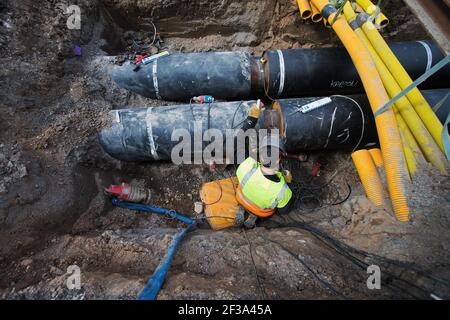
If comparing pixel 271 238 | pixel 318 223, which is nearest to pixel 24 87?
pixel 271 238

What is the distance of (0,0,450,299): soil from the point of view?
229 cm

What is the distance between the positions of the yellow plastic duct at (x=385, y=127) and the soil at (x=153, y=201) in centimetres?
15

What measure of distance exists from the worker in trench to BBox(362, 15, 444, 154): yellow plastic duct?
1583mm

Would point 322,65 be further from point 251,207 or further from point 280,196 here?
point 251,207

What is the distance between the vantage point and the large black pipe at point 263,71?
3.87 metres

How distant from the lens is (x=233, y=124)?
3.61 meters

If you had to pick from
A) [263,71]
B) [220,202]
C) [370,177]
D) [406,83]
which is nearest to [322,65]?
[263,71]

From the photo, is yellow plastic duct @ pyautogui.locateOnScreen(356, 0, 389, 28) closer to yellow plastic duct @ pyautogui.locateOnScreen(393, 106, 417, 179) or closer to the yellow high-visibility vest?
yellow plastic duct @ pyautogui.locateOnScreen(393, 106, 417, 179)

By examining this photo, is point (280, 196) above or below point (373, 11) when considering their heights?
below

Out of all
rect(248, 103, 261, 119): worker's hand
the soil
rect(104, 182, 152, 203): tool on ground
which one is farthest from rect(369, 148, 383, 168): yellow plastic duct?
rect(104, 182, 152, 203): tool on ground

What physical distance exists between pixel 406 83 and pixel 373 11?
3.79 feet

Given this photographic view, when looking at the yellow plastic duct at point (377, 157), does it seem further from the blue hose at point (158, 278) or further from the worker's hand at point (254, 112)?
the blue hose at point (158, 278)
